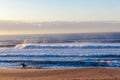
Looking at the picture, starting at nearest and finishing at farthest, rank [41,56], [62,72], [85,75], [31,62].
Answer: [85,75]
[62,72]
[31,62]
[41,56]

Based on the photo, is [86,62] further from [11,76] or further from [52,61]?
[11,76]

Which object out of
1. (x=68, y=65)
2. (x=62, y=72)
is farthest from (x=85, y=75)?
(x=68, y=65)

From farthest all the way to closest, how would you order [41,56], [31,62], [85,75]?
[41,56], [31,62], [85,75]

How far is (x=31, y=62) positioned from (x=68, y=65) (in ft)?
8.88

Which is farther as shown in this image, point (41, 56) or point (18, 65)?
point (41, 56)

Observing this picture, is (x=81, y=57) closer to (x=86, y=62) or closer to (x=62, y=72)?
(x=86, y=62)

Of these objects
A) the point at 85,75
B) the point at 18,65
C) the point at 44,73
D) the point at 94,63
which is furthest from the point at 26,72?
the point at 94,63

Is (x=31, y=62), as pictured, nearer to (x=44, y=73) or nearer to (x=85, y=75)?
(x=44, y=73)

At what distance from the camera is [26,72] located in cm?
1545

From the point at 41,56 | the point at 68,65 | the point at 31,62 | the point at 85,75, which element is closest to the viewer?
the point at 85,75

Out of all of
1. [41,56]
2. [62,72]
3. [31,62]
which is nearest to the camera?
[62,72]

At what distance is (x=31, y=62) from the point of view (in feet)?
69.7

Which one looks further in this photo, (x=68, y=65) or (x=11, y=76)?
(x=68, y=65)

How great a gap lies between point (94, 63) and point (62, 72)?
5.16m
